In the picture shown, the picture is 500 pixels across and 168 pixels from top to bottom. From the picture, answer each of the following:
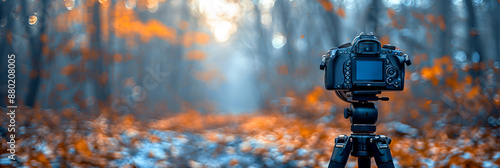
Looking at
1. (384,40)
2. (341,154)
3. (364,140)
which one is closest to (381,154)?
(364,140)

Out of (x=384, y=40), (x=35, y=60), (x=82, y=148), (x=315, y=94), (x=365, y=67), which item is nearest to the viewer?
(x=365, y=67)

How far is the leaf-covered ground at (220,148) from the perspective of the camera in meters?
4.93

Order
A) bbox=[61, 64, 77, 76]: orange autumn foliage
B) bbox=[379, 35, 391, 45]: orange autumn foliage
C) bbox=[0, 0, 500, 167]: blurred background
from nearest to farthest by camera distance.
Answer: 1. bbox=[0, 0, 500, 167]: blurred background
2. bbox=[379, 35, 391, 45]: orange autumn foliage
3. bbox=[61, 64, 77, 76]: orange autumn foliage

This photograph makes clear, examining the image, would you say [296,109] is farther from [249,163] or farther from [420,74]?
[249,163]

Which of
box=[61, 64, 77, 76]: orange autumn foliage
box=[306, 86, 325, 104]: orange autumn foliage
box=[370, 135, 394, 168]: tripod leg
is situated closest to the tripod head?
box=[370, 135, 394, 168]: tripod leg

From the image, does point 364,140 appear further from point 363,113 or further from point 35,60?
point 35,60

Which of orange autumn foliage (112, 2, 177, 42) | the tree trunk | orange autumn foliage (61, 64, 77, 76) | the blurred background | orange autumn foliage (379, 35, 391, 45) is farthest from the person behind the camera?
orange autumn foliage (112, 2, 177, 42)

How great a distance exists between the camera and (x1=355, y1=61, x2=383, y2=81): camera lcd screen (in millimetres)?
2742

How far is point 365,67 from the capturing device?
2744 mm

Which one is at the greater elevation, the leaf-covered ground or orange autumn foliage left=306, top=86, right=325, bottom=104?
orange autumn foliage left=306, top=86, right=325, bottom=104

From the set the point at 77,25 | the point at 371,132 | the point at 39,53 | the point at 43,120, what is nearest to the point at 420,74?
the point at 371,132

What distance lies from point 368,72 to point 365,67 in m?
0.04

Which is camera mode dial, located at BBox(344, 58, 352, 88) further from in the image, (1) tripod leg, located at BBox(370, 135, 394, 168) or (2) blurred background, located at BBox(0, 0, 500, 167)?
(2) blurred background, located at BBox(0, 0, 500, 167)

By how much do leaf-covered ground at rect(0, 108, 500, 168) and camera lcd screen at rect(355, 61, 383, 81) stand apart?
258 centimetres
